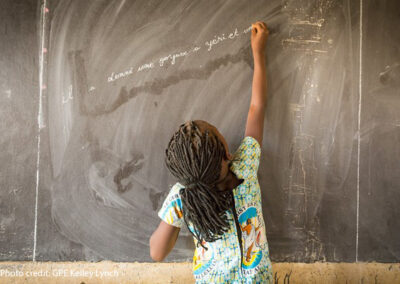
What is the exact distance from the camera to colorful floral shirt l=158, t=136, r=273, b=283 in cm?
105

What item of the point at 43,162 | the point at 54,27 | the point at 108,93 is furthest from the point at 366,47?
the point at 43,162

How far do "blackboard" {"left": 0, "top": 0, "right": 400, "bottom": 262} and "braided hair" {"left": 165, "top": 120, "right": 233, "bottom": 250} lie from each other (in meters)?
0.45

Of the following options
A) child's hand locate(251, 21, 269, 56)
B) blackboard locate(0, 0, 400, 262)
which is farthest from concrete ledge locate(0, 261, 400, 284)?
child's hand locate(251, 21, 269, 56)

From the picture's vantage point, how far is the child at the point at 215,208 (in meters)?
0.97

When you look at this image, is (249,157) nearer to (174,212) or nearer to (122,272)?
(174,212)

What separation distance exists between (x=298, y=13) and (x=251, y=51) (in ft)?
1.03

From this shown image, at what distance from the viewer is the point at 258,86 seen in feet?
4.58

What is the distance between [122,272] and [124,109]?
839mm

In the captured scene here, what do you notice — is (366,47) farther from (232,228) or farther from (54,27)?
(54,27)

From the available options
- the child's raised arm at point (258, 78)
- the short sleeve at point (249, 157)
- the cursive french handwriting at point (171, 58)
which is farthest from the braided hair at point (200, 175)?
the cursive french handwriting at point (171, 58)

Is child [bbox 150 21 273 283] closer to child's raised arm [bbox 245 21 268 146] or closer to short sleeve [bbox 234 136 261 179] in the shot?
short sleeve [bbox 234 136 261 179]

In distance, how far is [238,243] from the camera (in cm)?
106

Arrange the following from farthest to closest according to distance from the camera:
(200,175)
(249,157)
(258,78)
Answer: (258,78) → (249,157) → (200,175)

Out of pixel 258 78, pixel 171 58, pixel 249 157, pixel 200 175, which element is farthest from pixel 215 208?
pixel 171 58
